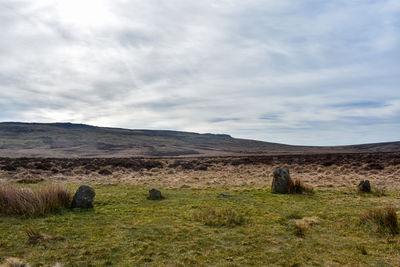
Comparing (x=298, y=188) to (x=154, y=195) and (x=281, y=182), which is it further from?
(x=154, y=195)

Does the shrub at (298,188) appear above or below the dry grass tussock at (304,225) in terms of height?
above

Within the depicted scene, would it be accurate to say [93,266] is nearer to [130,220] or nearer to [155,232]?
[155,232]

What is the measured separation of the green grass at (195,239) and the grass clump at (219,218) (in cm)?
20

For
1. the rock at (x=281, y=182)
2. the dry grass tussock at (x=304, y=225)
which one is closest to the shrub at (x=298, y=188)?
the rock at (x=281, y=182)

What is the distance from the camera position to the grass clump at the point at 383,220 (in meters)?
7.79

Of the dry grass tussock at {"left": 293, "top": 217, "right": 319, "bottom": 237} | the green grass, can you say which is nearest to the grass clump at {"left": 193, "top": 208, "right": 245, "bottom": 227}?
the green grass

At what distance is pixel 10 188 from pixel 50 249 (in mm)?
5749

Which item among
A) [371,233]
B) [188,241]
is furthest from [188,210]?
[371,233]

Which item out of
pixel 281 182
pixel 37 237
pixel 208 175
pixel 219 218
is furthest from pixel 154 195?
pixel 208 175

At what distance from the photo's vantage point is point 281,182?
15.4m

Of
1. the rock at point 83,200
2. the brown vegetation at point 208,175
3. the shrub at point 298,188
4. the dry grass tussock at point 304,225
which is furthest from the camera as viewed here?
the brown vegetation at point 208,175

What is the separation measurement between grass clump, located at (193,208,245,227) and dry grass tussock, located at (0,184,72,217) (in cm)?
571

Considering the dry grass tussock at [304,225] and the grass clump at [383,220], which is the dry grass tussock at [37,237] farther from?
the grass clump at [383,220]

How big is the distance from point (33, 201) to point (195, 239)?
686cm
